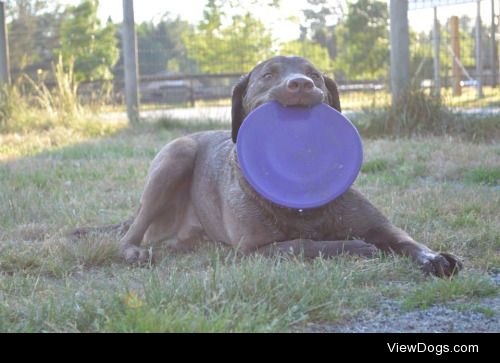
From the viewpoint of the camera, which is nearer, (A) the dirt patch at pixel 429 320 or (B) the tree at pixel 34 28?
(A) the dirt patch at pixel 429 320

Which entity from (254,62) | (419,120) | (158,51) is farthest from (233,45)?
(419,120)

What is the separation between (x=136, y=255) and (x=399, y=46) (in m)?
7.02

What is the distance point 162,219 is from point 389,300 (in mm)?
2507

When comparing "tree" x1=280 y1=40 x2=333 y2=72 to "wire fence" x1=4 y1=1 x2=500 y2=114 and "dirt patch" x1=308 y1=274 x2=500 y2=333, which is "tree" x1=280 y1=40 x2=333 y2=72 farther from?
"dirt patch" x1=308 y1=274 x2=500 y2=333

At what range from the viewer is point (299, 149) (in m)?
4.61

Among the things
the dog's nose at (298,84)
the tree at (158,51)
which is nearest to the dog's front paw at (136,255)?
the dog's nose at (298,84)

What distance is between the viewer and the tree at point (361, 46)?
1727 cm

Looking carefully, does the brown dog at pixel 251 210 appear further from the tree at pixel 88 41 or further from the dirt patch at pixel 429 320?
the tree at pixel 88 41

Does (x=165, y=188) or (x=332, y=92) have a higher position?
(x=332, y=92)

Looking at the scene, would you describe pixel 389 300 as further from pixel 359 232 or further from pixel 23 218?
pixel 23 218

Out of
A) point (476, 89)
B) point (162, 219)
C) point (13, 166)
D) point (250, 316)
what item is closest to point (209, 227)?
point (162, 219)

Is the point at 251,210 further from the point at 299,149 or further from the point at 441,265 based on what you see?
the point at 441,265

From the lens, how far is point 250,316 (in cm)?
290

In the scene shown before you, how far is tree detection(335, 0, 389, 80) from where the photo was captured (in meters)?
17.3
